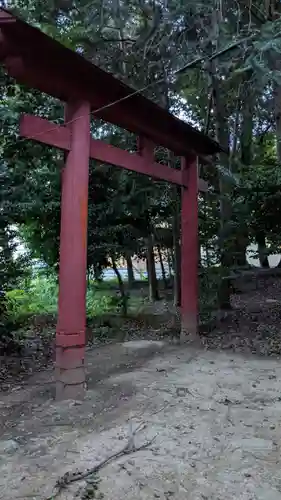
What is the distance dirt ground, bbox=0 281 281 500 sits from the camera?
2.26m

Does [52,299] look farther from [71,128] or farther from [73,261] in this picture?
[71,128]

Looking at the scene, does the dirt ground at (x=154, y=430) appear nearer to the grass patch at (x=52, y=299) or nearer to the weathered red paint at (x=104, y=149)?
the weathered red paint at (x=104, y=149)

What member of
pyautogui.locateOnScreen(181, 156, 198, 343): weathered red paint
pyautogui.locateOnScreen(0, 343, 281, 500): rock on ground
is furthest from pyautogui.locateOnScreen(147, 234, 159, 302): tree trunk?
pyautogui.locateOnScreen(0, 343, 281, 500): rock on ground

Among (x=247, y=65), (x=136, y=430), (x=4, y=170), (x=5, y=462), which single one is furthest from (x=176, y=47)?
(x=5, y=462)

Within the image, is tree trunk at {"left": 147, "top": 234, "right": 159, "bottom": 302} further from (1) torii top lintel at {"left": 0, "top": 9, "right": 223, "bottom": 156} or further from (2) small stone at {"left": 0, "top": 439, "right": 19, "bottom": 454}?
(2) small stone at {"left": 0, "top": 439, "right": 19, "bottom": 454}

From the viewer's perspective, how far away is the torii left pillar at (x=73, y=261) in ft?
12.5

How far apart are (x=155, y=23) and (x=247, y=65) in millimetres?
1869

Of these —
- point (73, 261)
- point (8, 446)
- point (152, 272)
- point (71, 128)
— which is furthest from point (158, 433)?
point (152, 272)

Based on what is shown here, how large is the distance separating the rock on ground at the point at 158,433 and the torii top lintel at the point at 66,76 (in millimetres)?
2700

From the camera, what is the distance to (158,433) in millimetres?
2939

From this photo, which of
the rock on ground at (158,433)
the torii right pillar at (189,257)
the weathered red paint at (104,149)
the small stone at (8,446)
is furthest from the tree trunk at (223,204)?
the small stone at (8,446)

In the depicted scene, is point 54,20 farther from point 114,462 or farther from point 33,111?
point 114,462

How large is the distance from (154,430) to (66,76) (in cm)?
296

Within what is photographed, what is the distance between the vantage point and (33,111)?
257 inches
